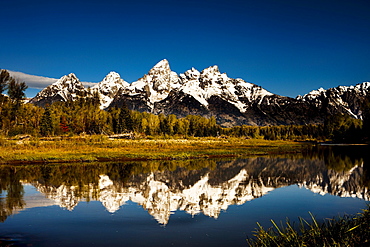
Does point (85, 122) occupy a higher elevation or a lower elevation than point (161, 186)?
higher

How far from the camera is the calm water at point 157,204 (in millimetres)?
14203

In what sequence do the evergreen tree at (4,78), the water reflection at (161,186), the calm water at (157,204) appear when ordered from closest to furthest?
the calm water at (157,204)
the water reflection at (161,186)
the evergreen tree at (4,78)

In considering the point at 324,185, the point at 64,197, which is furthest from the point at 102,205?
the point at 324,185

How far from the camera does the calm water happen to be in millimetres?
14203

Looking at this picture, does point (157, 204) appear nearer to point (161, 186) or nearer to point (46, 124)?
point (161, 186)

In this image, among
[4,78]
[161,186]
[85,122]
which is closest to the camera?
[161,186]

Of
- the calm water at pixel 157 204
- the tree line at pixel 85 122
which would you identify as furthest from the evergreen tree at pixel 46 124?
the calm water at pixel 157 204

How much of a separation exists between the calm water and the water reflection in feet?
0.24

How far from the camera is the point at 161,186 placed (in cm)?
2730

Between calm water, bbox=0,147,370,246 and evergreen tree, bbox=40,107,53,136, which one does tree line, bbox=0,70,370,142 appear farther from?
calm water, bbox=0,147,370,246

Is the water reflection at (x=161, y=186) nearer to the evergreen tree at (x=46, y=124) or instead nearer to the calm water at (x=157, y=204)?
the calm water at (x=157, y=204)

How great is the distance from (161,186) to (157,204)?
6.73m

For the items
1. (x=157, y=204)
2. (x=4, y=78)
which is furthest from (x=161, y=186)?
(x=4, y=78)

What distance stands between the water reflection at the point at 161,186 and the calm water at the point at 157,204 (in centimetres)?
7
